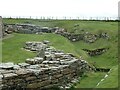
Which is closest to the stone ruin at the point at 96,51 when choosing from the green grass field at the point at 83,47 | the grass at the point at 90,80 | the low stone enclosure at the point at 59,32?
the green grass field at the point at 83,47

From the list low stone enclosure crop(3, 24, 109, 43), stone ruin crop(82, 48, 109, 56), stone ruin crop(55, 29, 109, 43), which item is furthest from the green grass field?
low stone enclosure crop(3, 24, 109, 43)

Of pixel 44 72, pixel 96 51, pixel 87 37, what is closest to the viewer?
pixel 44 72

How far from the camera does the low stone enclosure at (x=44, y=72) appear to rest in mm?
28469

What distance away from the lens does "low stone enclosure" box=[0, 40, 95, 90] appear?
28.5 meters

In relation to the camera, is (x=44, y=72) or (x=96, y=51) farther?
(x=96, y=51)

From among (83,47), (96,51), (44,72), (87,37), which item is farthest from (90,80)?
(87,37)

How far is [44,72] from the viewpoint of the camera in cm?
3136

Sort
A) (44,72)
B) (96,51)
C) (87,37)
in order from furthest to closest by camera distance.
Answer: (87,37), (96,51), (44,72)

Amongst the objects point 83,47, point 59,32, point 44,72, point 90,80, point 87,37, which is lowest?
point 90,80

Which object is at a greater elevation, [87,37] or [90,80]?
[87,37]

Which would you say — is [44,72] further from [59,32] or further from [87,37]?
[59,32]

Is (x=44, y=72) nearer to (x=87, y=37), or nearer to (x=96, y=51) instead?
(x=96, y=51)

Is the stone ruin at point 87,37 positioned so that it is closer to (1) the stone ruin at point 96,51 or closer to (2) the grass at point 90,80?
(1) the stone ruin at point 96,51

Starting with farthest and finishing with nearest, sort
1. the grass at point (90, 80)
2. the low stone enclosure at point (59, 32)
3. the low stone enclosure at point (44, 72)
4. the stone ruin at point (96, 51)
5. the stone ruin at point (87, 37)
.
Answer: the low stone enclosure at point (59, 32) → the stone ruin at point (87, 37) → the stone ruin at point (96, 51) → the grass at point (90, 80) → the low stone enclosure at point (44, 72)
